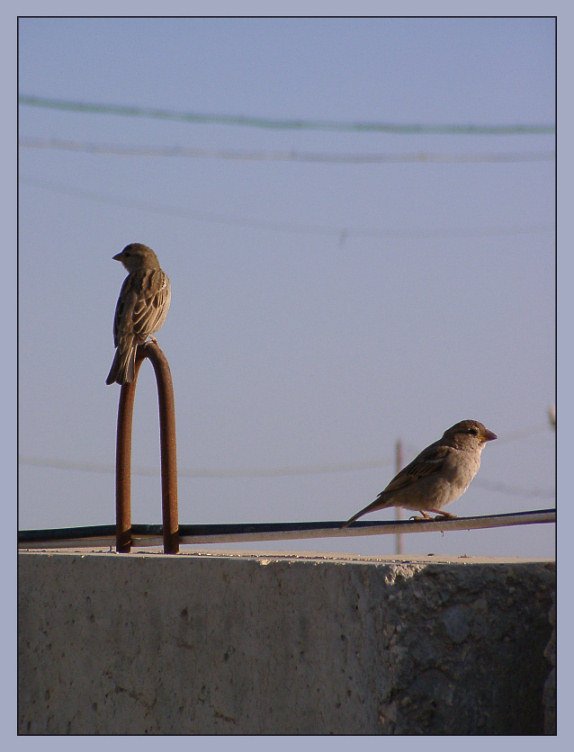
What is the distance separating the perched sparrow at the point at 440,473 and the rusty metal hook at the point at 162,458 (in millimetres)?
951

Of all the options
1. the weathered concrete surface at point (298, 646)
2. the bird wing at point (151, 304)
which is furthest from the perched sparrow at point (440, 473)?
the bird wing at point (151, 304)

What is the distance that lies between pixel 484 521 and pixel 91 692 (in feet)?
5.21

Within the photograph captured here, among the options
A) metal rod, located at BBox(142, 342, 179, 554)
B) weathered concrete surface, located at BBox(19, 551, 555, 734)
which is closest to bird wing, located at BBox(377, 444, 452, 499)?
metal rod, located at BBox(142, 342, 179, 554)

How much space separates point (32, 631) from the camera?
3.81 meters

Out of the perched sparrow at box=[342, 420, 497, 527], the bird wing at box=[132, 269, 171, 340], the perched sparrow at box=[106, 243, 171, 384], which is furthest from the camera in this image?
the bird wing at box=[132, 269, 171, 340]

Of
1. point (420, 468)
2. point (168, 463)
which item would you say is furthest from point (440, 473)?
point (168, 463)

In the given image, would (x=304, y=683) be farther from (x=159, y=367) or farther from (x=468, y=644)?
(x=159, y=367)

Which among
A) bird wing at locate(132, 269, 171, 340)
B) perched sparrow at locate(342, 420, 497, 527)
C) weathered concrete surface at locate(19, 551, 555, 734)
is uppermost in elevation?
bird wing at locate(132, 269, 171, 340)

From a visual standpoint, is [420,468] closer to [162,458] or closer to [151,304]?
[162,458]

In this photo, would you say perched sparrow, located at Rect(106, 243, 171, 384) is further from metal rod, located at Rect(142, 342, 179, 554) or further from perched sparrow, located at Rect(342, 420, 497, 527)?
perched sparrow, located at Rect(342, 420, 497, 527)

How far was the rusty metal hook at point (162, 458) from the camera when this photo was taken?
379 cm

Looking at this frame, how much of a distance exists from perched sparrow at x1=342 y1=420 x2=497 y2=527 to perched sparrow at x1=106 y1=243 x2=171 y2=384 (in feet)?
4.65

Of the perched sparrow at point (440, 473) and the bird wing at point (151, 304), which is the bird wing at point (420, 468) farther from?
the bird wing at point (151, 304)

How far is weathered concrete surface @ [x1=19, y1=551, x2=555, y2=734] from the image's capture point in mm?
2719
